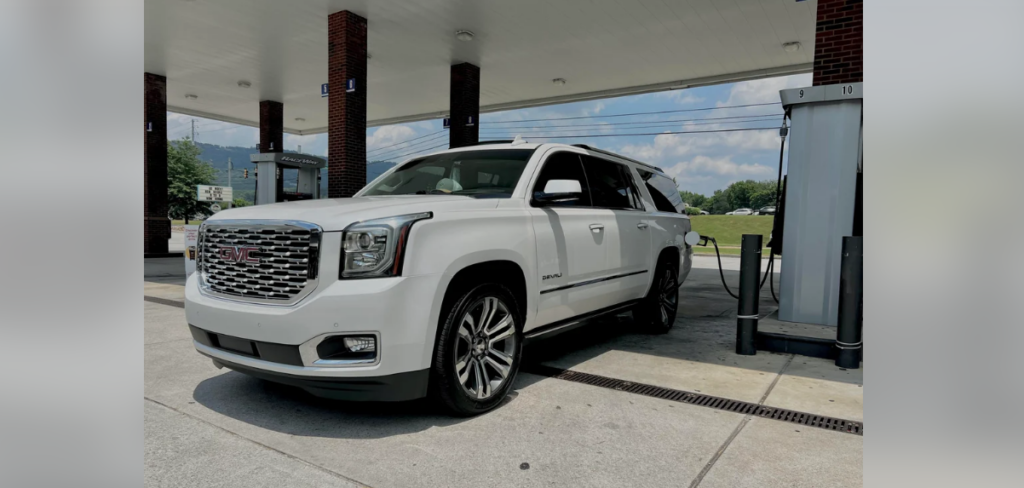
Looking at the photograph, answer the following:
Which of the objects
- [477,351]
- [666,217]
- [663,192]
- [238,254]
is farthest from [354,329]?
[663,192]

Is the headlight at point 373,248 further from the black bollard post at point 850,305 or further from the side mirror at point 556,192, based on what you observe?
the black bollard post at point 850,305

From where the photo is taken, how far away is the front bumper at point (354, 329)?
3.12 m

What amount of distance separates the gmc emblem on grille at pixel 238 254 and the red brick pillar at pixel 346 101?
30.6ft

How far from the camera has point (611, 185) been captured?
Answer: 5656mm

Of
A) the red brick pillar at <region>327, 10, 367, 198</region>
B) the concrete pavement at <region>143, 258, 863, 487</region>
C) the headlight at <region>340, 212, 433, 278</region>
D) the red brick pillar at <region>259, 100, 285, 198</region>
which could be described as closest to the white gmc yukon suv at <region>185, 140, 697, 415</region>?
the headlight at <region>340, 212, 433, 278</region>

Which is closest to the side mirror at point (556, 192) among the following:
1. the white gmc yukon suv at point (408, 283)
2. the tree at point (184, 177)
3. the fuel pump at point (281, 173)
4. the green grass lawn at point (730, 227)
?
the white gmc yukon suv at point (408, 283)

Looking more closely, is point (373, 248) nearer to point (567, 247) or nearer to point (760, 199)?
point (567, 247)

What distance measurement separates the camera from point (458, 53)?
1514 cm

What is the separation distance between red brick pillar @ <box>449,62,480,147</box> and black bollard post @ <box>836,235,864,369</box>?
39.7 ft

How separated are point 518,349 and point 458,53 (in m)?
12.6
